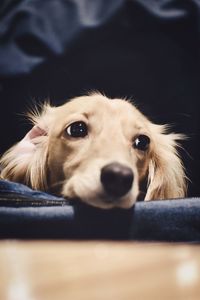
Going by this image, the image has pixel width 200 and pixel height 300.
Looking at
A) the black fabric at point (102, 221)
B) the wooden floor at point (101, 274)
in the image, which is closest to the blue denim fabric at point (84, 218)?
the black fabric at point (102, 221)

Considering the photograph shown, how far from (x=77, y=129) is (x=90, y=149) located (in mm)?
39

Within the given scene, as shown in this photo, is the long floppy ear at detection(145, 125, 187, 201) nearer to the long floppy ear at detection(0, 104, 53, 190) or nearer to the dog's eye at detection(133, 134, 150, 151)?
the dog's eye at detection(133, 134, 150, 151)

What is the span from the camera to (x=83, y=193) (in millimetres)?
580

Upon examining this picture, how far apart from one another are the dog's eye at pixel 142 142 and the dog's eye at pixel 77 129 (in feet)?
0.23

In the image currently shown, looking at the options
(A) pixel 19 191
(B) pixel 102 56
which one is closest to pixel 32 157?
(A) pixel 19 191

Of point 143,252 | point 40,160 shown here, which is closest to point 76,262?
point 143,252

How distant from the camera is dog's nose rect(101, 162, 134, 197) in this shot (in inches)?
21.9

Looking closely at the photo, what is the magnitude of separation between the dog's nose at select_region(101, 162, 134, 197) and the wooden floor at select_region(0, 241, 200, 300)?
21cm

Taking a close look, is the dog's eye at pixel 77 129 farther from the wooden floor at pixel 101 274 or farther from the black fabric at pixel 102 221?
the wooden floor at pixel 101 274

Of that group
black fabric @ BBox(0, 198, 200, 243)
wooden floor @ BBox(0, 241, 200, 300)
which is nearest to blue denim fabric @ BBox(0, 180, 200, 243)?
black fabric @ BBox(0, 198, 200, 243)

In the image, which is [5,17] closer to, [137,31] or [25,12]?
[25,12]

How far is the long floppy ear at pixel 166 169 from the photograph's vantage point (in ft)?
2.10

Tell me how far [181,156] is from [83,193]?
0.53ft

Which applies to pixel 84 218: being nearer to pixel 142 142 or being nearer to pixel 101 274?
pixel 142 142
